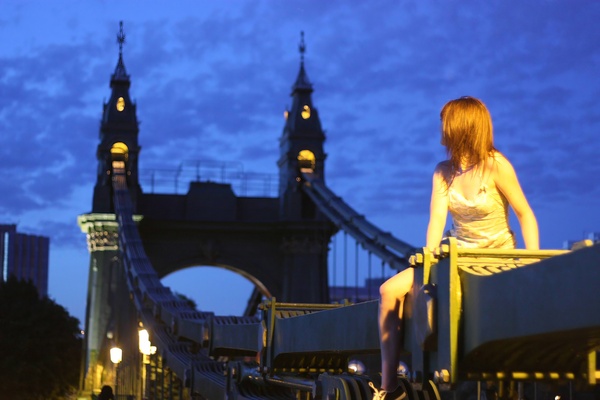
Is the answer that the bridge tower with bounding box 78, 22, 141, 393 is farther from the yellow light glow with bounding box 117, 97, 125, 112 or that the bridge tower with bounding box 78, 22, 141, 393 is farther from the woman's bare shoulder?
the woman's bare shoulder

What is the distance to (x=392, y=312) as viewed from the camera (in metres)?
5.43

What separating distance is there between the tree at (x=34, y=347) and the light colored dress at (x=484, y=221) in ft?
177

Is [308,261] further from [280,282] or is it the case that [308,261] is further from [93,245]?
[93,245]

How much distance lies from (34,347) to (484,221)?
5772cm

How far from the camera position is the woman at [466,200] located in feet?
17.9

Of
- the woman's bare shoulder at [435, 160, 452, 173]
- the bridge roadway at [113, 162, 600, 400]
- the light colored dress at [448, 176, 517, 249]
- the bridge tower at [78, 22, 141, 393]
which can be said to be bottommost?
the bridge roadway at [113, 162, 600, 400]

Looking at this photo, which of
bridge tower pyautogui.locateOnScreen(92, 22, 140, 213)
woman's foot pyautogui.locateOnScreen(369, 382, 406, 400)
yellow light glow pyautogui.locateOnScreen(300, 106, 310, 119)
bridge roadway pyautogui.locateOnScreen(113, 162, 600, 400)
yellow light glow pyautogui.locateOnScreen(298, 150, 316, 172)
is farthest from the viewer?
yellow light glow pyautogui.locateOnScreen(300, 106, 310, 119)

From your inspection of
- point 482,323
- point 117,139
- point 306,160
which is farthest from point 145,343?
point 306,160

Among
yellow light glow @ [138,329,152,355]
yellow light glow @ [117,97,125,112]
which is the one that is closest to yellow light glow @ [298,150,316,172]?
yellow light glow @ [117,97,125,112]

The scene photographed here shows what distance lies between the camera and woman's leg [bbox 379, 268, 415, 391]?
539 centimetres

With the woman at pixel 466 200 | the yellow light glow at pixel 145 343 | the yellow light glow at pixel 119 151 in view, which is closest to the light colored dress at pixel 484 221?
the woman at pixel 466 200

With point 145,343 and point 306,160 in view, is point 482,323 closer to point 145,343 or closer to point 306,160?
point 145,343

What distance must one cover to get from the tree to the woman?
53756 mm

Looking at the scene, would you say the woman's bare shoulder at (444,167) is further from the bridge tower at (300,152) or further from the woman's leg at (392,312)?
the bridge tower at (300,152)
